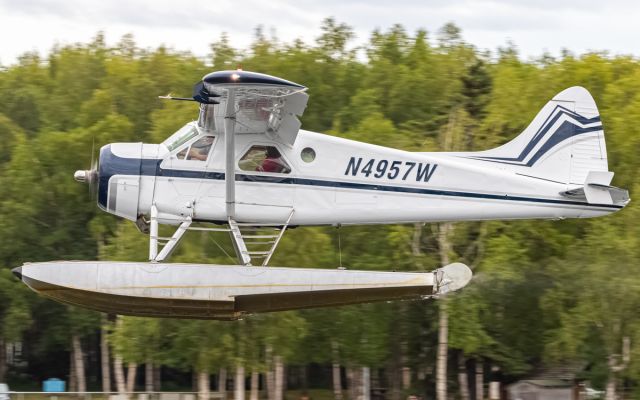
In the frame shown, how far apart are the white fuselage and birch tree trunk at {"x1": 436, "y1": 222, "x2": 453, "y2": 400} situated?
14351mm

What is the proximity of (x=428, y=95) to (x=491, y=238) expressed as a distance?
13837mm

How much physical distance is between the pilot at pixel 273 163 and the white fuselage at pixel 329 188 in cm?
6

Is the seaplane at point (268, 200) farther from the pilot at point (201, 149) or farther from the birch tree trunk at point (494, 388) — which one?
the birch tree trunk at point (494, 388)

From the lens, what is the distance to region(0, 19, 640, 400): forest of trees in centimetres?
3017

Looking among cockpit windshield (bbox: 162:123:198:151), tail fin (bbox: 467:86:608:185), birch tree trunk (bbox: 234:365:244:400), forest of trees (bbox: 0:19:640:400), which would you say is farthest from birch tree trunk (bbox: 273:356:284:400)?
cockpit windshield (bbox: 162:123:198:151)

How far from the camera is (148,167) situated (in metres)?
15.9

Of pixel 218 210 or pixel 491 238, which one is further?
pixel 491 238

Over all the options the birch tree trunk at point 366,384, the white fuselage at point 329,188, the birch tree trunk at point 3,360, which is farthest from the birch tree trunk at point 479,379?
the white fuselage at point 329,188

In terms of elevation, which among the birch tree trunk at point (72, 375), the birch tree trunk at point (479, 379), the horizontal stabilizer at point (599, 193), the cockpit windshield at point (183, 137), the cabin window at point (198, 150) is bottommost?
the birch tree trunk at point (479, 379)

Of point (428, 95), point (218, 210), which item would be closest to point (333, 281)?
point (218, 210)

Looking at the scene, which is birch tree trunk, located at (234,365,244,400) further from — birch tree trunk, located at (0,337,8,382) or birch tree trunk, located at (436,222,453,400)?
birch tree trunk, located at (0,337,8,382)

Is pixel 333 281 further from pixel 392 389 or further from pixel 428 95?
pixel 428 95

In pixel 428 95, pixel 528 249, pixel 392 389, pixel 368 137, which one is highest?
pixel 428 95

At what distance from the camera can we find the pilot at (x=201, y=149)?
1599cm
